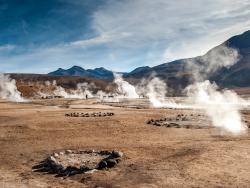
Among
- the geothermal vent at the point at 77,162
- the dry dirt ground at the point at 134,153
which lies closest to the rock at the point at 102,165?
the geothermal vent at the point at 77,162

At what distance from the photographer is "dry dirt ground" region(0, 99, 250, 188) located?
2049 cm

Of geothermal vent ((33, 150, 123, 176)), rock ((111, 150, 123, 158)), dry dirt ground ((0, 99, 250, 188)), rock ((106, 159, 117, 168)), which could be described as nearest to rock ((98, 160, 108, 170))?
geothermal vent ((33, 150, 123, 176))

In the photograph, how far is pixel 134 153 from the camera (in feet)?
87.5

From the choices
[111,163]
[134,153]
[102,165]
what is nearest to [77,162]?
[102,165]

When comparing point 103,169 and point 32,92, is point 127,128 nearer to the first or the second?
point 103,169

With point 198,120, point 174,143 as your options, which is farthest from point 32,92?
point 174,143

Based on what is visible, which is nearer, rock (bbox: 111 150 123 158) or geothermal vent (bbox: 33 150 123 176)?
geothermal vent (bbox: 33 150 123 176)

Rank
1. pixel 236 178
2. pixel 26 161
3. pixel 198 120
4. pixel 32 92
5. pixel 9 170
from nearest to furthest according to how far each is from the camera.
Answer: pixel 236 178, pixel 9 170, pixel 26 161, pixel 198 120, pixel 32 92

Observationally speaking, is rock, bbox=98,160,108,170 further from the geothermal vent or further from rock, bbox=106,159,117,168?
rock, bbox=106,159,117,168

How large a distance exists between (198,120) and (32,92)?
349 feet

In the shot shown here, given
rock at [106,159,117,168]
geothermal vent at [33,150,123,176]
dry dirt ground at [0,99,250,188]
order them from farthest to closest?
rock at [106,159,117,168] < geothermal vent at [33,150,123,176] < dry dirt ground at [0,99,250,188]

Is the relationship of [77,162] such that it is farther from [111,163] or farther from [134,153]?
[134,153]

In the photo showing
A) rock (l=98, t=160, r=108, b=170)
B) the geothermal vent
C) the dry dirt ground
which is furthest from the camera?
rock (l=98, t=160, r=108, b=170)

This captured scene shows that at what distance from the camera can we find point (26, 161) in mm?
26172
